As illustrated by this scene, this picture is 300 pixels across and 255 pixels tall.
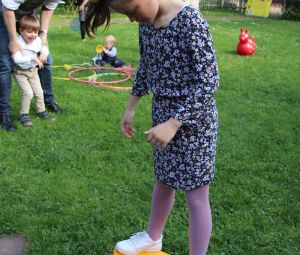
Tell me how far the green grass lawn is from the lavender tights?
1.08 feet

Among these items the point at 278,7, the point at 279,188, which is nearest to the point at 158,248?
the point at 279,188

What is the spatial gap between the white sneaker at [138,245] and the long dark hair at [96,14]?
49.7 inches

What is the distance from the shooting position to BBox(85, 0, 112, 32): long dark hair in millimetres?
1776

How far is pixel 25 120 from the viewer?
443cm

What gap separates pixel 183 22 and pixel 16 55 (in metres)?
2.68

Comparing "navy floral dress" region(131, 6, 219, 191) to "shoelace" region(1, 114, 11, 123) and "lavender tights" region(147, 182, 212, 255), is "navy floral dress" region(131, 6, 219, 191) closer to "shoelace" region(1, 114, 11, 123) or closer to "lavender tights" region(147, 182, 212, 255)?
"lavender tights" region(147, 182, 212, 255)

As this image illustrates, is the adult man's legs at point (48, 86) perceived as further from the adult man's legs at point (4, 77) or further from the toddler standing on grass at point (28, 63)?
the adult man's legs at point (4, 77)

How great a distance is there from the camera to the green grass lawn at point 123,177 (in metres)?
2.74

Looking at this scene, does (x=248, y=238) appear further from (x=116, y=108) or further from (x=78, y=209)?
(x=116, y=108)

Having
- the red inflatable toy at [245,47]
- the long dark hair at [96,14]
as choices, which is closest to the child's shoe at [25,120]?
the long dark hair at [96,14]

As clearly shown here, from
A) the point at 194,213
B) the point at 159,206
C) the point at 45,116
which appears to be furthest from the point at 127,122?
the point at 45,116

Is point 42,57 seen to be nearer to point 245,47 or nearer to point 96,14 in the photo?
point 96,14

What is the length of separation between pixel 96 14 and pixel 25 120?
286 cm

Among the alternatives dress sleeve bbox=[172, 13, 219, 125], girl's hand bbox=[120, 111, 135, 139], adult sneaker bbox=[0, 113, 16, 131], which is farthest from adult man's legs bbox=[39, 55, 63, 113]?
dress sleeve bbox=[172, 13, 219, 125]
